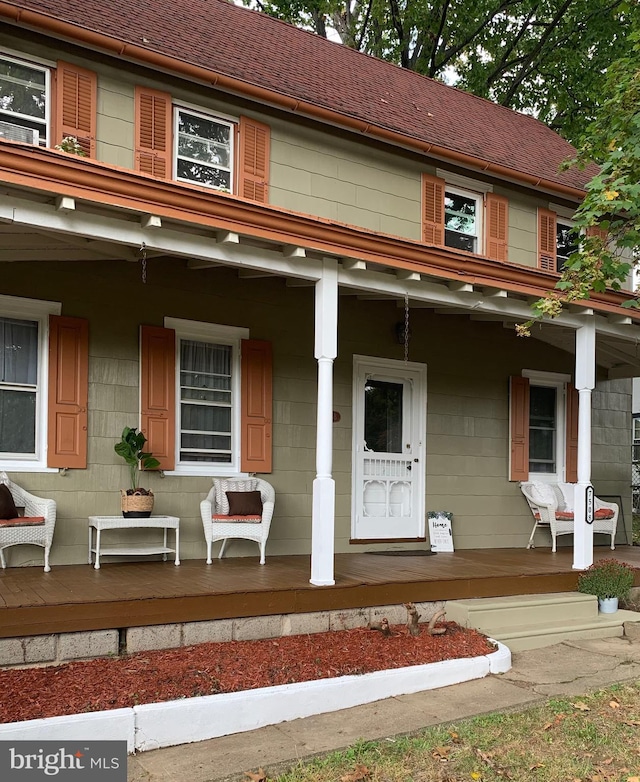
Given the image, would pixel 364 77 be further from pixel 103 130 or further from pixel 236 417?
pixel 236 417

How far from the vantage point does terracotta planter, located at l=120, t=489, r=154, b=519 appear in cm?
657

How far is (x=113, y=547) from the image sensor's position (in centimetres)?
685

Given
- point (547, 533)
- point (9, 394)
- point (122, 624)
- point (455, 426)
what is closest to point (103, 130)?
point (9, 394)

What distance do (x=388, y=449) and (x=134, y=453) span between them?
121 inches

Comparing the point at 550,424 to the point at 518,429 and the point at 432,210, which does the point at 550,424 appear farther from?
the point at 432,210

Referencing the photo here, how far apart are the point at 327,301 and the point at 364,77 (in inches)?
212

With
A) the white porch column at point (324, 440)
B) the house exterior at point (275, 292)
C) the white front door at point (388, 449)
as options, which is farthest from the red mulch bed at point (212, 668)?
the white front door at point (388, 449)

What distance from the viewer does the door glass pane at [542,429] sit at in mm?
10086

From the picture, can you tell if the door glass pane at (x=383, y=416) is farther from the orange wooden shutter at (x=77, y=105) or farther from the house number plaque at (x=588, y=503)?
the orange wooden shutter at (x=77, y=105)

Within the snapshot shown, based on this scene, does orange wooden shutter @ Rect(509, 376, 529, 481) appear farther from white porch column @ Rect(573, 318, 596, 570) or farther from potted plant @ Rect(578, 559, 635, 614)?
potted plant @ Rect(578, 559, 635, 614)

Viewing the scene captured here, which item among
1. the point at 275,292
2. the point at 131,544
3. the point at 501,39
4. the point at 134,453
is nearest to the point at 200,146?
the point at 275,292

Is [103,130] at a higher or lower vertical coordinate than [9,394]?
higher

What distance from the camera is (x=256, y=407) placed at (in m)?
7.73

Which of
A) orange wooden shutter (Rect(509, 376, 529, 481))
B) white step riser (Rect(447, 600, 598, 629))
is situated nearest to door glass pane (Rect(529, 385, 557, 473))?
orange wooden shutter (Rect(509, 376, 529, 481))
